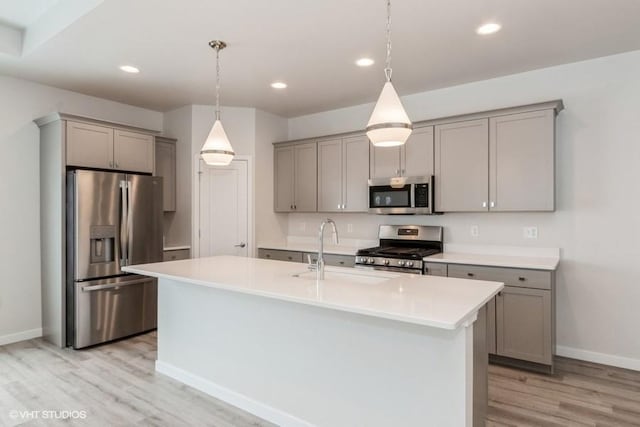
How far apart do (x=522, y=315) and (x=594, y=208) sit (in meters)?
1.19

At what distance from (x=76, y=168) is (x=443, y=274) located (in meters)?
A: 3.78

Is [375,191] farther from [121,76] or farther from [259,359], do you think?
[121,76]

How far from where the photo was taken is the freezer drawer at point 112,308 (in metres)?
3.73

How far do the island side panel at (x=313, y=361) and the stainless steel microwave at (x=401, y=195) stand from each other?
6.87 ft

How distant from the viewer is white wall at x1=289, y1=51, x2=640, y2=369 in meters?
3.27

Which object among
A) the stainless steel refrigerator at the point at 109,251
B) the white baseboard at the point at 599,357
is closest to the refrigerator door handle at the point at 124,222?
the stainless steel refrigerator at the point at 109,251

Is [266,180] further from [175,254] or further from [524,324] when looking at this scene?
[524,324]

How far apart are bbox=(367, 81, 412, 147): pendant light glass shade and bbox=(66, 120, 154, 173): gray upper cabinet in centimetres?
328

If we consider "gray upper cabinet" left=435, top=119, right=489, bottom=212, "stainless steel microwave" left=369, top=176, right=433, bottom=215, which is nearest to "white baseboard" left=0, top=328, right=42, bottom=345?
"stainless steel microwave" left=369, top=176, right=433, bottom=215

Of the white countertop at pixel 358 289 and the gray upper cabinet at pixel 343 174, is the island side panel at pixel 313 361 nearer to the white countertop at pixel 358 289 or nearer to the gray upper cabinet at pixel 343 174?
the white countertop at pixel 358 289

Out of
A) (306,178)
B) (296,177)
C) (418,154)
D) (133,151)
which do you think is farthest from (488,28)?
(133,151)

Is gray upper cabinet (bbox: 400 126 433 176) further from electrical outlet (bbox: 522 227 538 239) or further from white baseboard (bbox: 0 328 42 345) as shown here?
white baseboard (bbox: 0 328 42 345)

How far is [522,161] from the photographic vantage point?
11.3 feet

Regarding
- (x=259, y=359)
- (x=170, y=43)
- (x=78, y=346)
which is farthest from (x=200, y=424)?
(x=170, y=43)
